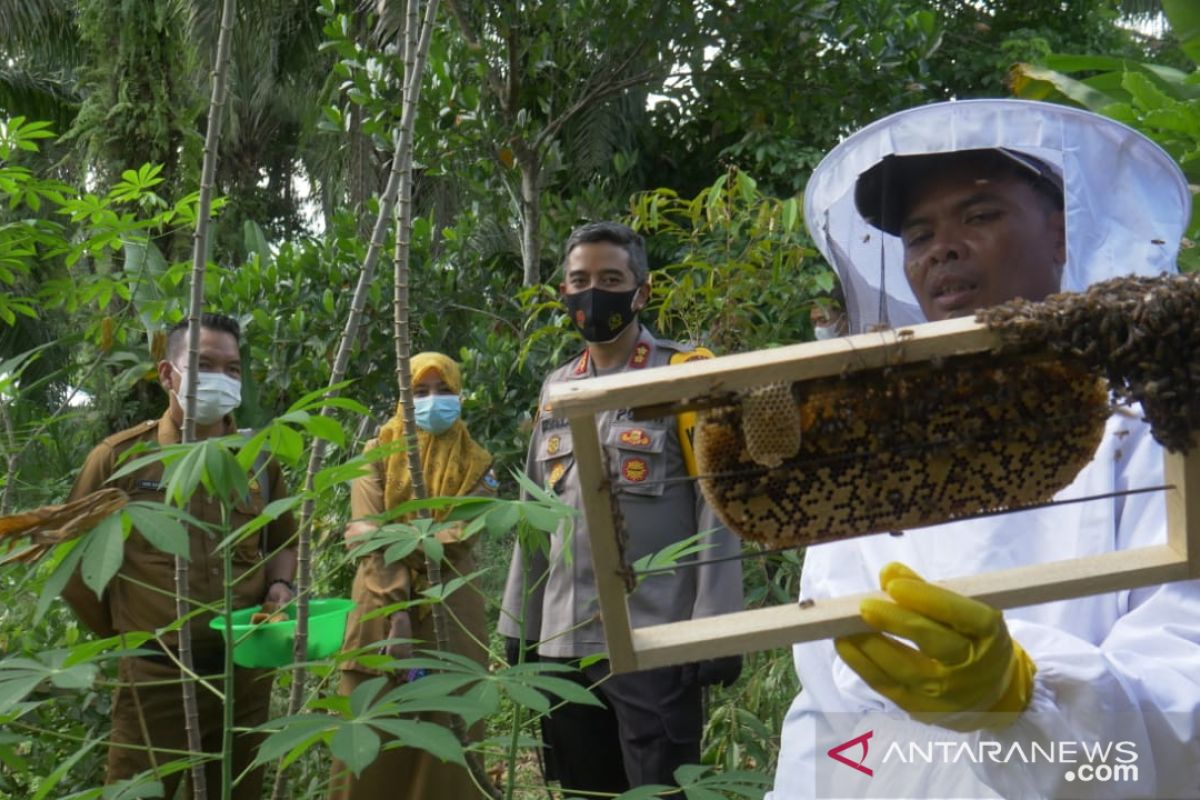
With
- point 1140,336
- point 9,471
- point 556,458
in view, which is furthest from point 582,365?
point 1140,336

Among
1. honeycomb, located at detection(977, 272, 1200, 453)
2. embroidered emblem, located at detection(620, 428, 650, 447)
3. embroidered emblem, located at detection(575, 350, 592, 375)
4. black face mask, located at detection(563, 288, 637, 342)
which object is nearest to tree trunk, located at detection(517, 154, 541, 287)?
embroidered emblem, located at detection(575, 350, 592, 375)

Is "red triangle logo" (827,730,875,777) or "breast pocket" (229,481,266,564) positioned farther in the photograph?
"breast pocket" (229,481,266,564)

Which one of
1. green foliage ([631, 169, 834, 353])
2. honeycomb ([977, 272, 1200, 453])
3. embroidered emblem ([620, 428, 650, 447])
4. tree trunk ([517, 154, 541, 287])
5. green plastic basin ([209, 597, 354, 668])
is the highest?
tree trunk ([517, 154, 541, 287])

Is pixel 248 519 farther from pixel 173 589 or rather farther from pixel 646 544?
pixel 646 544

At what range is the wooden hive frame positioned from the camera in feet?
3.76

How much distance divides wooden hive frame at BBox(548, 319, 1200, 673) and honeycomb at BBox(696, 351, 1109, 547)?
6cm

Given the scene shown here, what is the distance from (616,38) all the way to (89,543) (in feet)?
16.0

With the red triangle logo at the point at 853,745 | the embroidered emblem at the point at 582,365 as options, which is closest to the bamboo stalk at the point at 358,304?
the red triangle logo at the point at 853,745

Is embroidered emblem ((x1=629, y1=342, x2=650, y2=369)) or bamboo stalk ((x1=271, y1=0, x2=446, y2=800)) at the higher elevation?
embroidered emblem ((x1=629, y1=342, x2=650, y2=369))

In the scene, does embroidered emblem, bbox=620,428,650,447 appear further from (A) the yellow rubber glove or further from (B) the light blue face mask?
(A) the yellow rubber glove

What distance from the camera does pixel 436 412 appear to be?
3795mm

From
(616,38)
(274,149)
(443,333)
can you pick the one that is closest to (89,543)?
(443,333)

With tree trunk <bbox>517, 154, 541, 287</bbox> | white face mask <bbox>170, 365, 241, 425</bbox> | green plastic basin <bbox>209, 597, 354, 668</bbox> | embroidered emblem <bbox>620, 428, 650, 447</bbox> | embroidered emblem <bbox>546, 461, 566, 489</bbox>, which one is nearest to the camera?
green plastic basin <bbox>209, 597, 354, 668</bbox>

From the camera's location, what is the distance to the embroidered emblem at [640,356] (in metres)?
3.29
